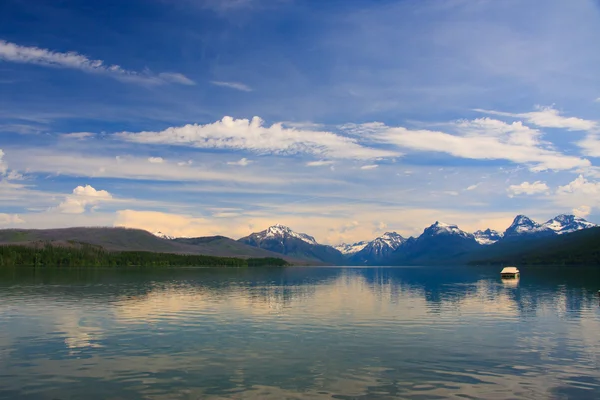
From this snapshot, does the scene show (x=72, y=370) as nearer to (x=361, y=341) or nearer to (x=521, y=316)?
(x=361, y=341)

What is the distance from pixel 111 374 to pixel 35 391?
535cm

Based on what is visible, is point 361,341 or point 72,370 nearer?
point 72,370

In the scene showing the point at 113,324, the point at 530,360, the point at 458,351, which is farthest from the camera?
the point at 113,324

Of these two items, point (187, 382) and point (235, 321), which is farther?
point (235, 321)

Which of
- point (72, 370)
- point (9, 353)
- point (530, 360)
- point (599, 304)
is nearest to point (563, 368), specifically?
point (530, 360)

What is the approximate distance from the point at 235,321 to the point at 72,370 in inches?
1099

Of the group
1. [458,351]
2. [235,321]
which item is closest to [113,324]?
[235,321]

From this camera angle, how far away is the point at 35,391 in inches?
1148

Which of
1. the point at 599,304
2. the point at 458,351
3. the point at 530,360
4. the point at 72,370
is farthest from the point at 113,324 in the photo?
the point at 599,304

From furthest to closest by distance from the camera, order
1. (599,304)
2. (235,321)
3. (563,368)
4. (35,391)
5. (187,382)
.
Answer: (599,304)
(235,321)
(563,368)
(187,382)
(35,391)

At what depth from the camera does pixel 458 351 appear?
42.4 m

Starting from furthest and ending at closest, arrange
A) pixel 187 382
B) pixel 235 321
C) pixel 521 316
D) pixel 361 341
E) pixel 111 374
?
pixel 521 316, pixel 235 321, pixel 361 341, pixel 111 374, pixel 187 382

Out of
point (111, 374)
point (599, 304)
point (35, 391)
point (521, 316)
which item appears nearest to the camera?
point (35, 391)

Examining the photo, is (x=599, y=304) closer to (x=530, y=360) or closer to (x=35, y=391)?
(x=530, y=360)
